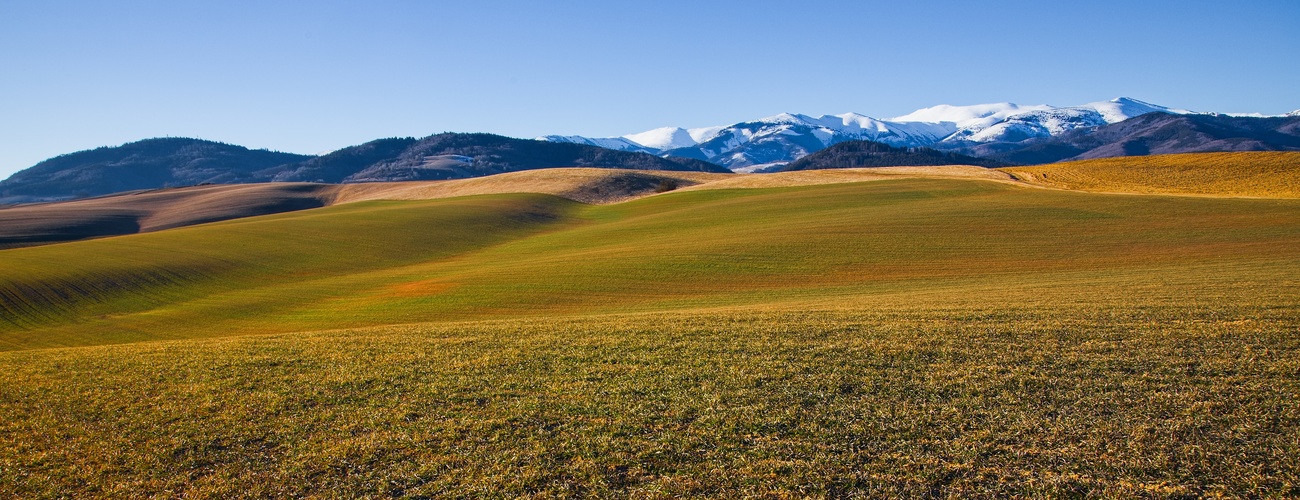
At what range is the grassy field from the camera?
333 inches

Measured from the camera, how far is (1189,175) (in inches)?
2229

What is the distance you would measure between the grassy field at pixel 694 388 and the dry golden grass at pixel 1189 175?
25.3 meters

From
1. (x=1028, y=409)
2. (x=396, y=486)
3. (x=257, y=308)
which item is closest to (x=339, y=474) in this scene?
(x=396, y=486)

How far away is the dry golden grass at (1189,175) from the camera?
50375mm

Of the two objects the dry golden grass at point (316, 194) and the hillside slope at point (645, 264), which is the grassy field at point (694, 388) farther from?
the dry golden grass at point (316, 194)

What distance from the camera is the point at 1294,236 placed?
33719 millimetres

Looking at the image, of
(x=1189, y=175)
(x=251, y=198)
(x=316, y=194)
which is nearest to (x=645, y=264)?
(x=1189, y=175)

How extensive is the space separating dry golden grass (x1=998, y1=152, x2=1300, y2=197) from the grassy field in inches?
997

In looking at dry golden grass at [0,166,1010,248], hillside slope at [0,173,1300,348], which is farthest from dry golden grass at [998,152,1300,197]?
hillside slope at [0,173,1300,348]

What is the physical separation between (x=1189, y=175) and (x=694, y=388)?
65.6m

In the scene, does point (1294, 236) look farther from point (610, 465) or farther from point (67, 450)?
point (67, 450)

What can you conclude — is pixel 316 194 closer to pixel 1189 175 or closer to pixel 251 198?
pixel 251 198

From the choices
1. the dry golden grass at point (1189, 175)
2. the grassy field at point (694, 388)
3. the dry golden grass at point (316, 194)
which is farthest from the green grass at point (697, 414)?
the dry golden grass at point (316, 194)

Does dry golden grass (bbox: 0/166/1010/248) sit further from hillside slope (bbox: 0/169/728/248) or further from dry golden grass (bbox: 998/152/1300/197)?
dry golden grass (bbox: 998/152/1300/197)
